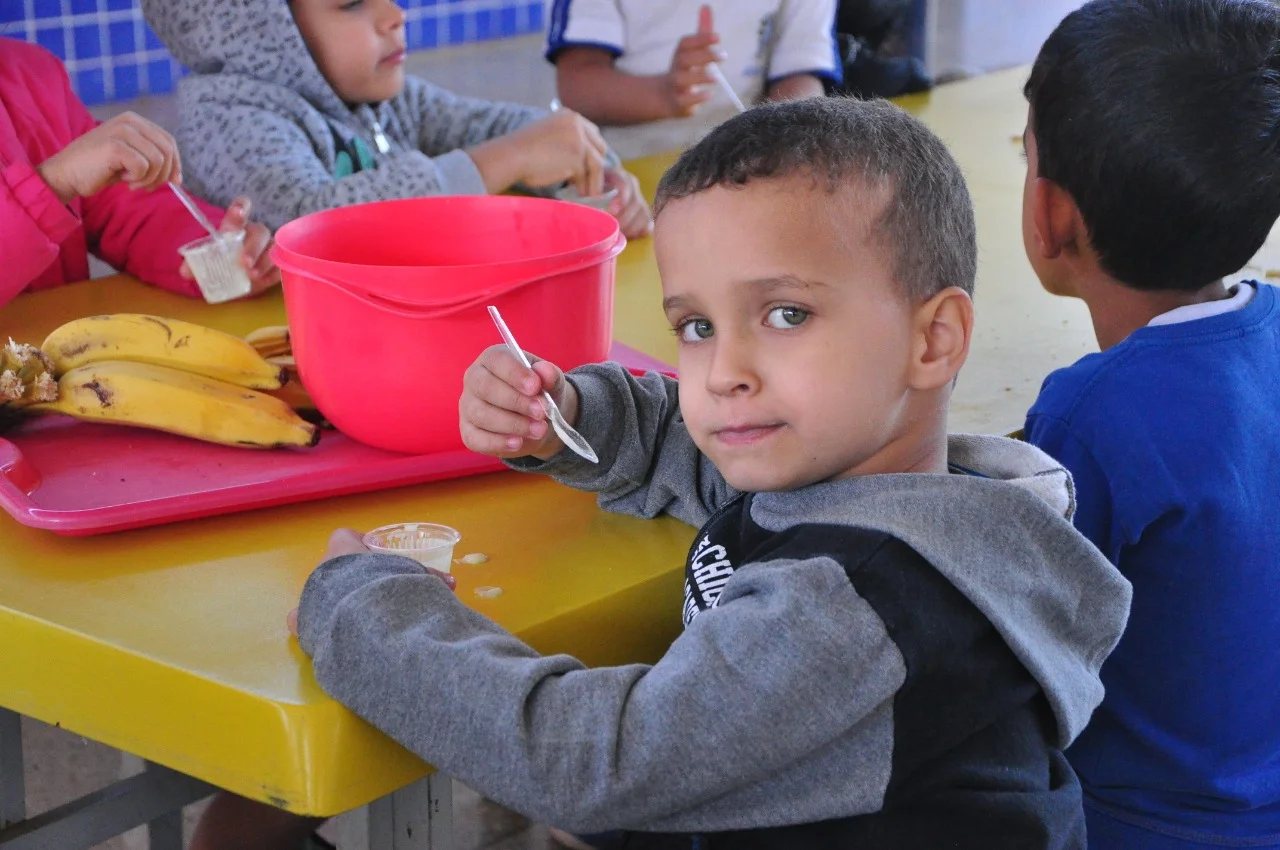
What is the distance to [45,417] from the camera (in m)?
1.16

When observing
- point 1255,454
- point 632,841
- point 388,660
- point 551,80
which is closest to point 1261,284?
point 1255,454

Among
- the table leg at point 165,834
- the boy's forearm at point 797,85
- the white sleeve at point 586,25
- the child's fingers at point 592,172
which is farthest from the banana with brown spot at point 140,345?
the boy's forearm at point 797,85

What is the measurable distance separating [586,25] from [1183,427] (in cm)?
170

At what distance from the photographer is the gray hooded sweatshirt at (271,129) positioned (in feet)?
5.59

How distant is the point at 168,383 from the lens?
3.62ft

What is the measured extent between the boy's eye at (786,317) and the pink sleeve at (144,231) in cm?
98

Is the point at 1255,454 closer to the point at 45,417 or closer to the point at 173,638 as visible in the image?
the point at 173,638

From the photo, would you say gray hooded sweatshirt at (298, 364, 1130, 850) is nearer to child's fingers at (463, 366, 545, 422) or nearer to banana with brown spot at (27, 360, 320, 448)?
child's fingers at (463, 366, 545, 422)

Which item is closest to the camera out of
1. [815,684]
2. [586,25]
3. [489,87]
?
[815,684]

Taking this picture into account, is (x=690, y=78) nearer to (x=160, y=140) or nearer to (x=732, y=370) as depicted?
(x=160, y=140)

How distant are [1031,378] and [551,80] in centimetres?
248

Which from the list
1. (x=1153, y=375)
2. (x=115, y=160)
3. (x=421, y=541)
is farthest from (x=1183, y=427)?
(x=115, y=160)

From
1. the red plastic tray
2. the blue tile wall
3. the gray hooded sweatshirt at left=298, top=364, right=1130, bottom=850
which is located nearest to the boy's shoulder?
the gray hooded sweatshirt at left=298, top=364, right=1130, bottom=850

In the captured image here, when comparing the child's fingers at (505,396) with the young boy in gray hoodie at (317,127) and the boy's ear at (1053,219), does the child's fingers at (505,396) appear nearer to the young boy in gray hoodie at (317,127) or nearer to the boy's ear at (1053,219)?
the boy's ear at (1053,219)
